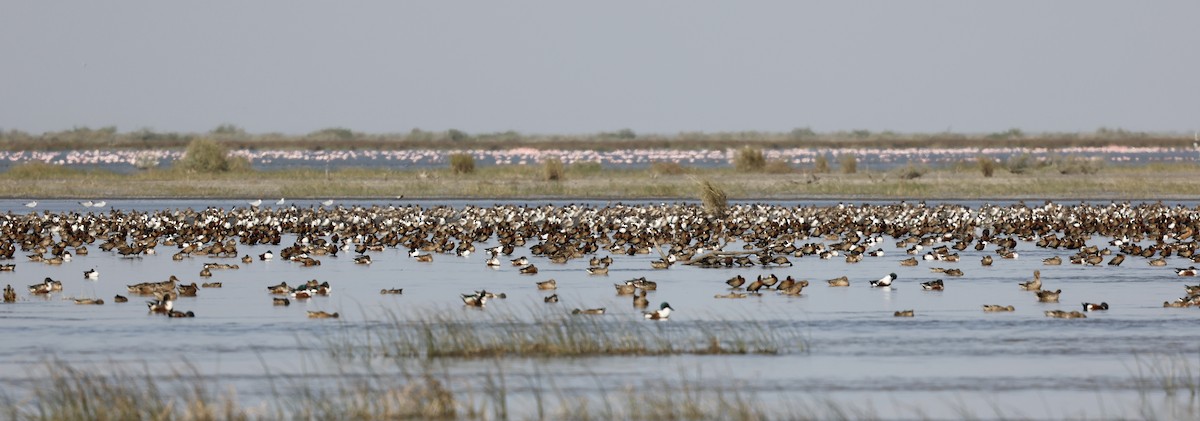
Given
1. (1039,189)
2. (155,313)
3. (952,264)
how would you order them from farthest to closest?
(1039,189), (952,264), (155,313)

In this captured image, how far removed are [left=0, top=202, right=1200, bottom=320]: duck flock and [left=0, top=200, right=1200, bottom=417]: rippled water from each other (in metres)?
0.36

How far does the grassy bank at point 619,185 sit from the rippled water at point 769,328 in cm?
2503

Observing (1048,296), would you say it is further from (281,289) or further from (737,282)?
(281,289)

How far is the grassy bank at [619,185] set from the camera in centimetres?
5453

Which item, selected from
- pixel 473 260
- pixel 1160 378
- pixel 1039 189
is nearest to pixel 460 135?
pixel 1039 189

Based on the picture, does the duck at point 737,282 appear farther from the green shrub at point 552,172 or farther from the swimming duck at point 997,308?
the green shrub at point 552,172

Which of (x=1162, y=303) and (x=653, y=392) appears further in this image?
(x=1162, y=303)

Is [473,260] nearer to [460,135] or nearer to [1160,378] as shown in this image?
[1160,378]

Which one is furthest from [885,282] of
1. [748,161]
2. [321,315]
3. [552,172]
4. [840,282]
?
[748,161]

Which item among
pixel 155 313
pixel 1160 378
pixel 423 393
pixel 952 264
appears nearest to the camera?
pixel 423 393

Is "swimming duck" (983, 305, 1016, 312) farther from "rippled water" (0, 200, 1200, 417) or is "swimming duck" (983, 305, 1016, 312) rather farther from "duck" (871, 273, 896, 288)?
"duck" (871, 273, 896, 288)

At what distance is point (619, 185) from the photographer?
57.2m

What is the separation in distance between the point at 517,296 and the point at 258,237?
1327 cm

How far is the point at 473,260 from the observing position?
99.9 ft
